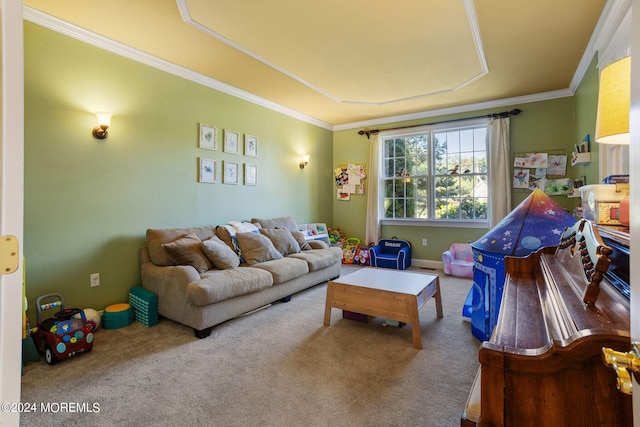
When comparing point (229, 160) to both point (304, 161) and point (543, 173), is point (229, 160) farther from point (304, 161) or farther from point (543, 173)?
point (543, 173)

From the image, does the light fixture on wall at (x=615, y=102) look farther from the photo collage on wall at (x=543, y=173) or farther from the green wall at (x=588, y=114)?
the photo collage on wall at (x=543, y=173)

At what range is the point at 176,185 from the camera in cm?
349

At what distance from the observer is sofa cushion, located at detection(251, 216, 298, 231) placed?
13.9 ft

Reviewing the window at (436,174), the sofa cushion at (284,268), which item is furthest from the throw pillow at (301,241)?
the window at (436,174)

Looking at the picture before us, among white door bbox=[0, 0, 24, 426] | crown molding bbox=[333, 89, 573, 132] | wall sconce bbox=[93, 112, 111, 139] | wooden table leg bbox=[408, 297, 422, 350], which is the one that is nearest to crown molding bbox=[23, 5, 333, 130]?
wall sconce bbox=[93, 112, 111, 139]

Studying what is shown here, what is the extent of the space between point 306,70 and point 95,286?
10.1 ft

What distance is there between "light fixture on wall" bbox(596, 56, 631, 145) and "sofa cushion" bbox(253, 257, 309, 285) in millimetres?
2672

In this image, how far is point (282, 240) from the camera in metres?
3.98

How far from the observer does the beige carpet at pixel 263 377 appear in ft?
5.34

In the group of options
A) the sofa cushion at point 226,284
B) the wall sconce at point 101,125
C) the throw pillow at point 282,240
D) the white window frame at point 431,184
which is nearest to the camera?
the sofa cushion at point 226,284

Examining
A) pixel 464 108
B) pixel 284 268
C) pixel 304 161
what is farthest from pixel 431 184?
pixel 284 268

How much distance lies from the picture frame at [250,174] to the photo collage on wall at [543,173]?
3.73 m

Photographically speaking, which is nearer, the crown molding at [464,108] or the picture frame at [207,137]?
the picture frame at [207,137]

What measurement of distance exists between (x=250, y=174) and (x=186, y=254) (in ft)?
5.55
